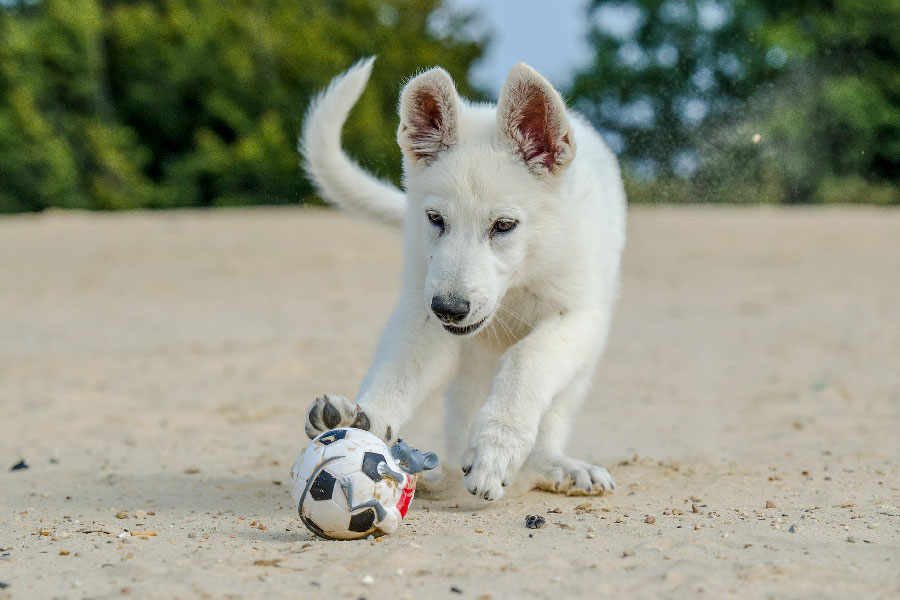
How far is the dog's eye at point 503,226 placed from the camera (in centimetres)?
390

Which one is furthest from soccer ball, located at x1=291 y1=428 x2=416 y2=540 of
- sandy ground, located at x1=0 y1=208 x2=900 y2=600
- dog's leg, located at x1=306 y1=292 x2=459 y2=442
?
dog's leg, located at x1=306 y1=292 x2=459 y2=442

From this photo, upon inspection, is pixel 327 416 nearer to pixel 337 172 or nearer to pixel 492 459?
pixel 492 459

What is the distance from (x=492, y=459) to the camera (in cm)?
356

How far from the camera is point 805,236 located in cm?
1677

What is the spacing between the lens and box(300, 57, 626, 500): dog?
371 cm

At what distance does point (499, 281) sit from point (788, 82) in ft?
74.8

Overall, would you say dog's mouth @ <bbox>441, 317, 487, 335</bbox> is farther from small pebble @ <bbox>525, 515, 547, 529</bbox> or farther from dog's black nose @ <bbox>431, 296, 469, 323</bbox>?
small pebble @ <bbox>525, 515, 547, 529</bbox>

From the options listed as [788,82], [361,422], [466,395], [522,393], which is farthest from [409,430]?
[788,82]

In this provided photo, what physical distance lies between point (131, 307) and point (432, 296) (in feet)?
35.8

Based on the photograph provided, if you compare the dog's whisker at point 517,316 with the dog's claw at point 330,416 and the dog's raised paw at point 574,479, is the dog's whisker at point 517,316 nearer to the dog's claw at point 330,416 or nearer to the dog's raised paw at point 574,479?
the dog's raised paw at point 574,479

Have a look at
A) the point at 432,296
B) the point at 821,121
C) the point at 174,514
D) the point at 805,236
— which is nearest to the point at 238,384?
the point at 174,514

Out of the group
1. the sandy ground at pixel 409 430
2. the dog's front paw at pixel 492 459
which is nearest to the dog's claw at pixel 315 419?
the sandy ground at pixel 409 430

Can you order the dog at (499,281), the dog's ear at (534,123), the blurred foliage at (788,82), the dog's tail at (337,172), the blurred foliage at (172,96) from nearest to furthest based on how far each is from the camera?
the dog at (499,281)
the dog's ear at (534,123)
the dog's tail at (337,172)
the blurred foliage at (788,82)
the blurred foliage at (172,96)

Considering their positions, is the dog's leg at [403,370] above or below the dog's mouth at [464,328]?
below
